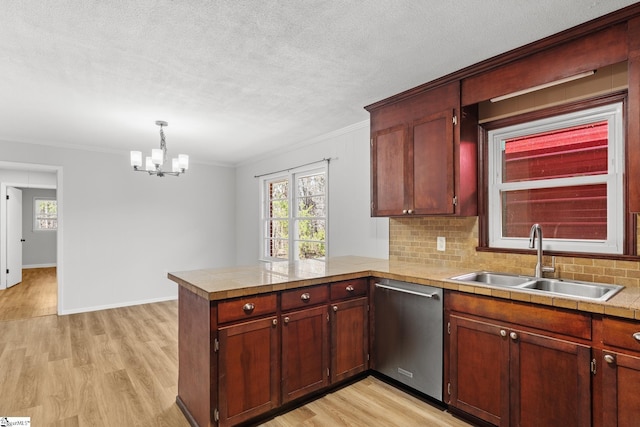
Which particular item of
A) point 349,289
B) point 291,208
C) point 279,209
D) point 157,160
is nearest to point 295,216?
point 291,208

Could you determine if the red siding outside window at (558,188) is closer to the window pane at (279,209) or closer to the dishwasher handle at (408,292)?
the dishwasher handle at (408,292)

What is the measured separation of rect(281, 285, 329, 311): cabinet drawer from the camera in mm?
2215

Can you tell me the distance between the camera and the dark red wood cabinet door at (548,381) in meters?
1.64

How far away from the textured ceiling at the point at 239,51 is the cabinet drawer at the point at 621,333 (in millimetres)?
1536

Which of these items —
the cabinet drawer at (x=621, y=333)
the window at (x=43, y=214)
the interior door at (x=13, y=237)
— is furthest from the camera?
the window at (x=43, y=214)

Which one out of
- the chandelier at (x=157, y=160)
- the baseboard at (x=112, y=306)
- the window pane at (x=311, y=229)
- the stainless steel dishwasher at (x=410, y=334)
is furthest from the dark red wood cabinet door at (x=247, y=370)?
the baseboard at (x=112, y=306)

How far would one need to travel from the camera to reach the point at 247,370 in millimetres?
2037

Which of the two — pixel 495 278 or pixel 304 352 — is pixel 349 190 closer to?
pixel 495 278

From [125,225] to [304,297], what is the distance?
3988mm

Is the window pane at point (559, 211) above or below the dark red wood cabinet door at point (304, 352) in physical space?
above

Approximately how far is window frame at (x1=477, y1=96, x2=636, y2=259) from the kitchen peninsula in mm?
306

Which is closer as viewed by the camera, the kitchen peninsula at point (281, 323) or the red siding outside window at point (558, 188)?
the kitchen peninsula at point (281, 323)

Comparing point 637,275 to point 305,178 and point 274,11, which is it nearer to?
point 274,11

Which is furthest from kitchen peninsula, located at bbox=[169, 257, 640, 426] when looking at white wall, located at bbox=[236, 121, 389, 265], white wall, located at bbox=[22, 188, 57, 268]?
white wall, located at bbox=[22, 188, 57, 268]
